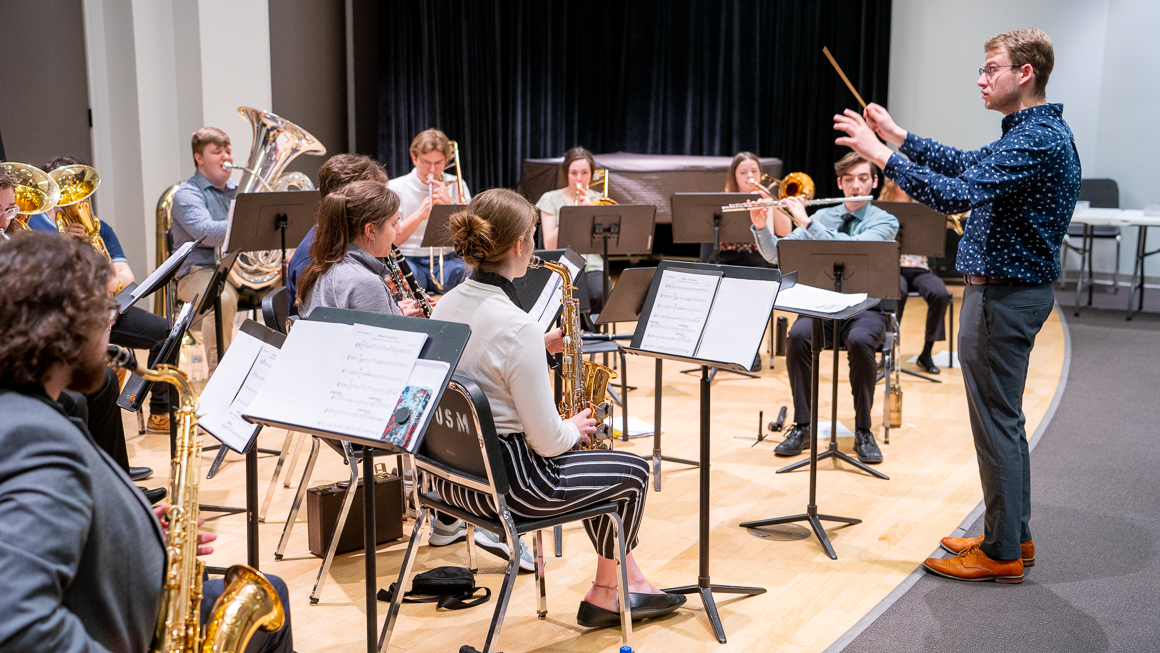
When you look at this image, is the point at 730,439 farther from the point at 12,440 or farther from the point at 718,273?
the point at 12,440

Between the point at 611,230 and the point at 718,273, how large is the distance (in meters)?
2.14

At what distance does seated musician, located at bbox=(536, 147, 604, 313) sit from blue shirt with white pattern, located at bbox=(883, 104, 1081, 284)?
Answer: 264 cm

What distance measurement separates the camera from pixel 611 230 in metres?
4.80

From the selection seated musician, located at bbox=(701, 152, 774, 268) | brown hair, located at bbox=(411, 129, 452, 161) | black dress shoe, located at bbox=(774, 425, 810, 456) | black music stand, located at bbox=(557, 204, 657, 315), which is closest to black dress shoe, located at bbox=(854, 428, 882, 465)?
black dress shoe, located at bbox=(774, 425, 810, 456)

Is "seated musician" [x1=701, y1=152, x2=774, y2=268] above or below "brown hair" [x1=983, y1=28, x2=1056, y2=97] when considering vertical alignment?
below

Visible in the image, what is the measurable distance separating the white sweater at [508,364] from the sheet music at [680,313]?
0.48 m

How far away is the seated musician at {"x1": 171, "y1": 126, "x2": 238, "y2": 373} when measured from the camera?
4766mm

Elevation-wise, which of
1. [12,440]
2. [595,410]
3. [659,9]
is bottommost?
[595,410]

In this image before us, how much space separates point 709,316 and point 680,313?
84 mm

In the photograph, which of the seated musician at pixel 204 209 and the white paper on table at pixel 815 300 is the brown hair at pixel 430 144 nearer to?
the seated musician at pixel 204 209

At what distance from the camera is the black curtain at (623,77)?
8273 mm

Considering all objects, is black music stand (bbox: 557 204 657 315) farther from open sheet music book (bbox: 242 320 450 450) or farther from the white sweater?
open sheet music book (bbox: 242 320 450 450)

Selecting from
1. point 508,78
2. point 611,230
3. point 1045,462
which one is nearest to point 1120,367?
point 1045,462

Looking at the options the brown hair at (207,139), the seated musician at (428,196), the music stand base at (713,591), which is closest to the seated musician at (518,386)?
the music stand base at (713,591)
